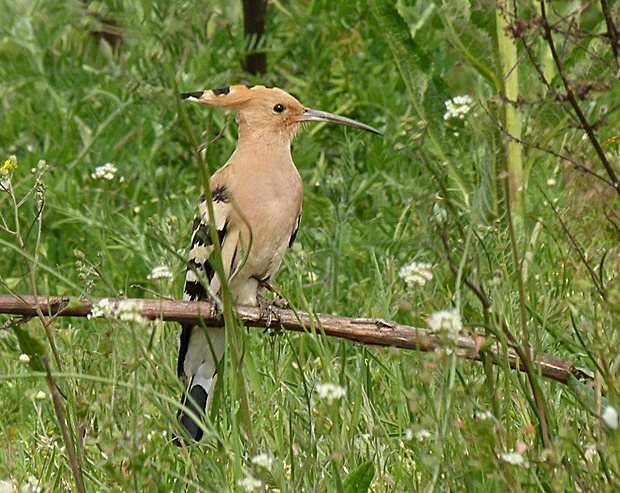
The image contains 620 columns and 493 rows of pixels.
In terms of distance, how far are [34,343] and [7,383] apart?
45.1 inches

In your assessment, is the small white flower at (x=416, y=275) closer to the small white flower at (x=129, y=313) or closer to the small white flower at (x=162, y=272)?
the small white flower at (x=129, y=313)

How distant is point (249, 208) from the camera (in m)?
3.71

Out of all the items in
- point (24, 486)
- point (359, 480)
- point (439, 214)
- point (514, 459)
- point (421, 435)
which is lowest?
point (24, 486)

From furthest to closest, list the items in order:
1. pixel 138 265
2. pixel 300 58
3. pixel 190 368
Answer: pixel 300 58
pixel 138 265
pixel 190 368

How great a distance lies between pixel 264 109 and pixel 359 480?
1921 millimetres

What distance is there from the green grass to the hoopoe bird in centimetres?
12

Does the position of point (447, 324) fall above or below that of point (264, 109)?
above

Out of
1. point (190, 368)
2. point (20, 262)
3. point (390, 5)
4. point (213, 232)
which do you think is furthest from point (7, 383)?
point (390, 5)

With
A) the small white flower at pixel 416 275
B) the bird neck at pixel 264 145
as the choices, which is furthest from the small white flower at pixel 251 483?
the bird neck at pixel 264 145

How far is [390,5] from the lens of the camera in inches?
166

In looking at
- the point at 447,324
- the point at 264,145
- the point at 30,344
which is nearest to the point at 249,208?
the point at 264,145

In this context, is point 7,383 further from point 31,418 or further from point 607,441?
point 607,441

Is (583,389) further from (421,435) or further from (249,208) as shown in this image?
(249,208)

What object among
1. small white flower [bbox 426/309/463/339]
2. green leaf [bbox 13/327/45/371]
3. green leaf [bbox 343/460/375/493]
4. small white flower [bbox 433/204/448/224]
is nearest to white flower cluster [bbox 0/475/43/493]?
green leaf [bbox 13/327/45/371]
